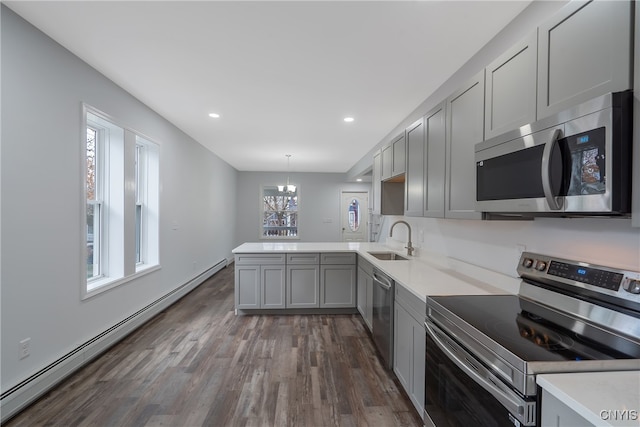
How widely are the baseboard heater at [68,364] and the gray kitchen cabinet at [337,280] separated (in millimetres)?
2194

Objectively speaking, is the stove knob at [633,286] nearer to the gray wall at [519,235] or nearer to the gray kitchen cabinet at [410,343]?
A: the gray wall at [519,235]

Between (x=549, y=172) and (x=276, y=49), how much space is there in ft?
6.40

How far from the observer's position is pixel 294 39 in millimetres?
2014

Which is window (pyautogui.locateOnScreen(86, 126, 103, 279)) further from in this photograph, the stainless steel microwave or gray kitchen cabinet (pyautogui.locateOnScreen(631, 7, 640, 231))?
gray kitchen cabinet (pyautogui.locateOnScreen(631, 7, 640, 231))

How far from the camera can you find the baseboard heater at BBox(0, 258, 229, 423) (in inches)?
72.1

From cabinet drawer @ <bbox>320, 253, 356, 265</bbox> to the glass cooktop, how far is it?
2170 mm

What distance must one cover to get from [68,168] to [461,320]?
118 inches

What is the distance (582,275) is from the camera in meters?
1.24

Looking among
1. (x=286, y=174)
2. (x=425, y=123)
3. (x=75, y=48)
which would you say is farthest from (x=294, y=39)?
(x=286, y=174)

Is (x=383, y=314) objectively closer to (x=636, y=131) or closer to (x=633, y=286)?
(x=633, y=286)

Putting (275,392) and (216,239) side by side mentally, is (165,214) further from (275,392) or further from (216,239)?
(275,392)

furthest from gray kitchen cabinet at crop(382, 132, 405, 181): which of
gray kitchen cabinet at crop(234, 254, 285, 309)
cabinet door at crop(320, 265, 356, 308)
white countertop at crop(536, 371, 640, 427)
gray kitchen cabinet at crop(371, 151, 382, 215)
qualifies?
white countertop at crop(536, 371, 640, 427)

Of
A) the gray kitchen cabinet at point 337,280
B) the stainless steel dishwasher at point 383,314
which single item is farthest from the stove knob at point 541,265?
the gray kitchen cabinet at point 337,280

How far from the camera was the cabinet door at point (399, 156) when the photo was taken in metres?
2.93
